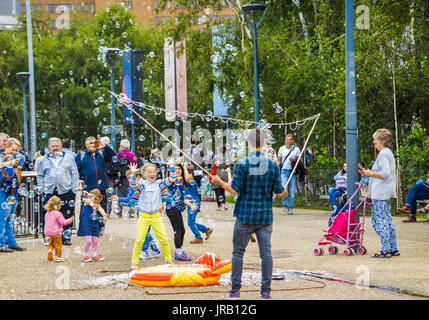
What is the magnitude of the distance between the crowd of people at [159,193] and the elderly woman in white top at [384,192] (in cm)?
1

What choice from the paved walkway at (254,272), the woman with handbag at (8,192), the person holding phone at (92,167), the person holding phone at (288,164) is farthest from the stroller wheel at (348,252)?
the person holding phone at (288,164)

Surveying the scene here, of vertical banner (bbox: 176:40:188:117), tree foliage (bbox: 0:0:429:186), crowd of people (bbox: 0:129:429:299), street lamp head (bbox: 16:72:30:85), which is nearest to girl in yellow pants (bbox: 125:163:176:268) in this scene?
crowd of people (bbox: 0:129:429:299)

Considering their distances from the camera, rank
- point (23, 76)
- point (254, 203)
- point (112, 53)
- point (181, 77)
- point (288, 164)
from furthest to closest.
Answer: point (23, 76)
point (181, 77)
point (112, 53)
point (288, 164)
point (254, 203)

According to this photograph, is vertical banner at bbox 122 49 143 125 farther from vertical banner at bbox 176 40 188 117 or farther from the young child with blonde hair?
the young child with blonde hair

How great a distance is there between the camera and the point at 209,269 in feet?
25.9

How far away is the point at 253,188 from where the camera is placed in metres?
6.86

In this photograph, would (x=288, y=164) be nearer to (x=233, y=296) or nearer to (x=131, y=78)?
(x=131, y=78)

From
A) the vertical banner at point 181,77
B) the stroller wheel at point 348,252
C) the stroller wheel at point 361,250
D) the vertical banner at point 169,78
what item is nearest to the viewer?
the stroller wheel at point 348,252

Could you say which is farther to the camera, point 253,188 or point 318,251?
point 318,251

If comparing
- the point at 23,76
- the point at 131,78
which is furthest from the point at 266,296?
the point at 23,76

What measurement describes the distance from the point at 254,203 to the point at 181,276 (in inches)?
59.6

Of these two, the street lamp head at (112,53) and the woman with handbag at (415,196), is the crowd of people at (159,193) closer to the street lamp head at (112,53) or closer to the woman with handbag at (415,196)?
the woman with handbag at (415,196)

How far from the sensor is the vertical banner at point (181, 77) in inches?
913
